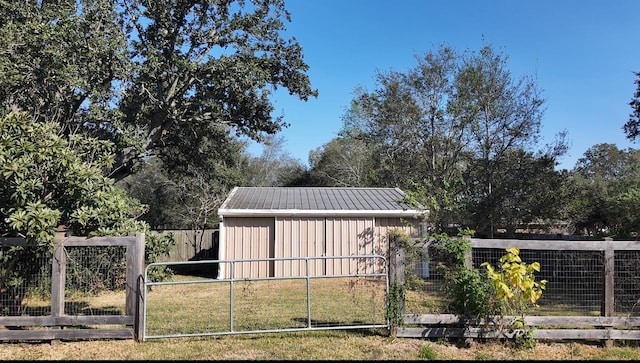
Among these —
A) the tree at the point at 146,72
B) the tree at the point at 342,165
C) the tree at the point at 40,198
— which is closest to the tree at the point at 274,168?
the tree at the point at 342,165

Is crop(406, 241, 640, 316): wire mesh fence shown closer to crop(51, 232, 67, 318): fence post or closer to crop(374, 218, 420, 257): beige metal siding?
crop(374, 218, 420, 257): beige metal siding

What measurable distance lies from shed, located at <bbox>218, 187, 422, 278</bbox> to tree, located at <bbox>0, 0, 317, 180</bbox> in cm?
388

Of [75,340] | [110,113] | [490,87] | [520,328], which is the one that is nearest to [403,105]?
[490,87]

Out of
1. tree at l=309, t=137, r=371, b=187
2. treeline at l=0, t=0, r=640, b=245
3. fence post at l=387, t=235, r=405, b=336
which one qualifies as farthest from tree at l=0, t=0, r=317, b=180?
tree at l=309, t=137, r=371, b=187

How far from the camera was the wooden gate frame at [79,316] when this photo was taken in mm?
5578

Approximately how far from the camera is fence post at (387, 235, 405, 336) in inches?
225

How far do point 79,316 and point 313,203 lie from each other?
26.6 ft

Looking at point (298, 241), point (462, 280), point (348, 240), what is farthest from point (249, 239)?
point (462, 280)

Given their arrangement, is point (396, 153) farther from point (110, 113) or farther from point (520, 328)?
point (520, 328)

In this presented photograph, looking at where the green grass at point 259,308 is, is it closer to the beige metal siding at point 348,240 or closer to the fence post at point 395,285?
the fence post at point 395,285

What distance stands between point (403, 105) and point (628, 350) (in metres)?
15.8

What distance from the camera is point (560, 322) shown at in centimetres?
562

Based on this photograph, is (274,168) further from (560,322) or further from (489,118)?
(560,322)

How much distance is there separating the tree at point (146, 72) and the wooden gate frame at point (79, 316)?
4.87 metres
